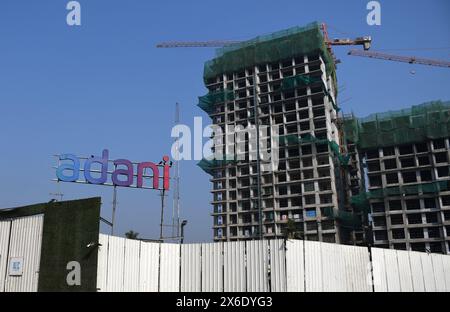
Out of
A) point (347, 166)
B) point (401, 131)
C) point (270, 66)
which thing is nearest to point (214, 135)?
point (270, 66)

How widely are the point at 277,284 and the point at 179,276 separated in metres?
5.51

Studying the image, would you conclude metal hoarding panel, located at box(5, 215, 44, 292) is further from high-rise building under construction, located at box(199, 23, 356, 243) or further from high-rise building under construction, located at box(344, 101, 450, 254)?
high-rise building under construction, located at box(344, 101, 450, 254)

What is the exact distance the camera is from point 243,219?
405 feet

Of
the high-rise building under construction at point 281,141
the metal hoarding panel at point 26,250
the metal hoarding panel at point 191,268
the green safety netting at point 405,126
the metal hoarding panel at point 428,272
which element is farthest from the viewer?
the high-rise building under construction at point 281,141

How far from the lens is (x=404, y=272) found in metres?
25.0

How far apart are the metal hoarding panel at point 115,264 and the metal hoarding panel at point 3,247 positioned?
6269mm

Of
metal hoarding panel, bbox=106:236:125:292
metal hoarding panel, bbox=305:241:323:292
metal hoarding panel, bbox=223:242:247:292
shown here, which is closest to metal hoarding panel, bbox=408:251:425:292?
metal hoarding panel, bbox=305:241:323:292

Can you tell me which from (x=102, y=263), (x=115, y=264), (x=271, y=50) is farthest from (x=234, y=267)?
(x=271, y=50)

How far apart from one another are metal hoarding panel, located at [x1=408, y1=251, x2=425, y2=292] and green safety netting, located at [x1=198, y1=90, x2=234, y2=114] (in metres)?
112

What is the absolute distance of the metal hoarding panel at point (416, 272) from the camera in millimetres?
25406

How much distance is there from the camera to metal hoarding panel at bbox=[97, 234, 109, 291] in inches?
830

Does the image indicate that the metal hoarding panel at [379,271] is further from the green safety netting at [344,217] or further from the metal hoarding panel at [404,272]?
the green safety netting at [344,217]

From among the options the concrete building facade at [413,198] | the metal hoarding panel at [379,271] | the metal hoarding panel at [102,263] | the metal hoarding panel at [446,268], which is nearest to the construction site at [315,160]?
the concrete building facade at [413,198]
